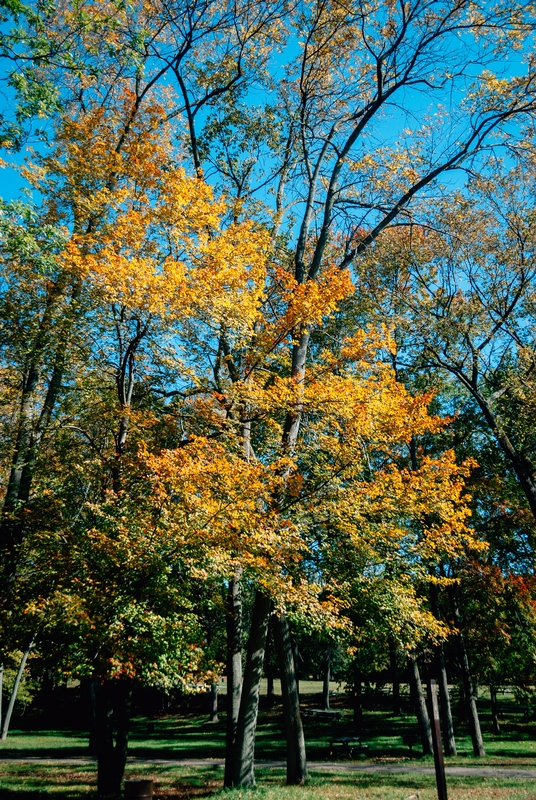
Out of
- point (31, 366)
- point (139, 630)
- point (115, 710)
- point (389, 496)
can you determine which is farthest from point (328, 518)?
point (31, 366)

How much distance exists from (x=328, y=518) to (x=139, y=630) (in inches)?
166

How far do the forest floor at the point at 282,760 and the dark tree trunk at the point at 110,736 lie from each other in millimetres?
1122

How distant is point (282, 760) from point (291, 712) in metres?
8.14

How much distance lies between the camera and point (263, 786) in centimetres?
909

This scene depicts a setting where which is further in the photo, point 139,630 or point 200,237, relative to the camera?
point 200,237

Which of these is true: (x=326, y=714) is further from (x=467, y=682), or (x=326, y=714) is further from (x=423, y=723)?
(x=467, y=682)

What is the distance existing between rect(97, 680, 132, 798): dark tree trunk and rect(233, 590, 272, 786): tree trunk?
7.10 feet

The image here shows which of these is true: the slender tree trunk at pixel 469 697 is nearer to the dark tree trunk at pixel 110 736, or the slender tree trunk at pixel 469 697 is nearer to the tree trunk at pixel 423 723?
the tree trunk at pixel 423 723

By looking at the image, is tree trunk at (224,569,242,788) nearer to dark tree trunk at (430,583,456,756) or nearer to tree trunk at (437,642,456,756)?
dark tree trunk at (430,583,456,756)

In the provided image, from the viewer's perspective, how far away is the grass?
9109 millimetres

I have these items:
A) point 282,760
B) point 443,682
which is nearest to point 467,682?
point 443,682

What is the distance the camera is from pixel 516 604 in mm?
16328

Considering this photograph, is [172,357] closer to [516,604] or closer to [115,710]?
[115,710]

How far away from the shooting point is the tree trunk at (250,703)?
9.44m
